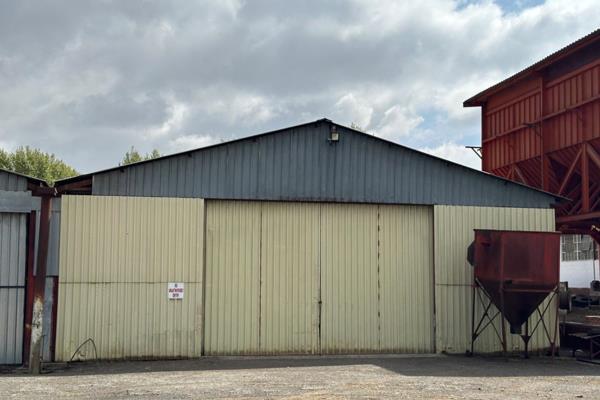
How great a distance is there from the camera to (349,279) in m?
15.4

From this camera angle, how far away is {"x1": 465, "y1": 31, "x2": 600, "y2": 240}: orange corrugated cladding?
1845 cm

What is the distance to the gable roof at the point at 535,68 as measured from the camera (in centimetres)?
1817

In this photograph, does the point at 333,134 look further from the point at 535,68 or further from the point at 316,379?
the point at 535,68

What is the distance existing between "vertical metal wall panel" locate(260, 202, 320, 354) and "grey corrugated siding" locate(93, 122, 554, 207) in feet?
1.65

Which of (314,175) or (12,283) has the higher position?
(314,175)

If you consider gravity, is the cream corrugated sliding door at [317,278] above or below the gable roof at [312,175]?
below

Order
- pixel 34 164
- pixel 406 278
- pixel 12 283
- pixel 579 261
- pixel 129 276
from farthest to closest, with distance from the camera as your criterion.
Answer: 1. pixel 34 164
2. pixel 579 261
3. pixel 406 278
4. pixel 129 276
5. pixel 12 283

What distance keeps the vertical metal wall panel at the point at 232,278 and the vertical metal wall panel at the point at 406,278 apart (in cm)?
312

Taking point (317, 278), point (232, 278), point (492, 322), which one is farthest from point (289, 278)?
point (492, 322)

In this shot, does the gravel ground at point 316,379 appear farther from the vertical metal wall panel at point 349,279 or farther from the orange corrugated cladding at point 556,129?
the orange corrugated cladding at point 556,129

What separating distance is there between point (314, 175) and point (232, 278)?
3131mm

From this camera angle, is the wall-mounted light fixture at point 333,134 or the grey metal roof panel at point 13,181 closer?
the grey metal roof panel at point 13,181

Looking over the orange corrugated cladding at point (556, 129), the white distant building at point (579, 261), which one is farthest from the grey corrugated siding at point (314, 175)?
the white distant building at point (579, 261)

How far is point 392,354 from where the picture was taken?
15.4 metres
